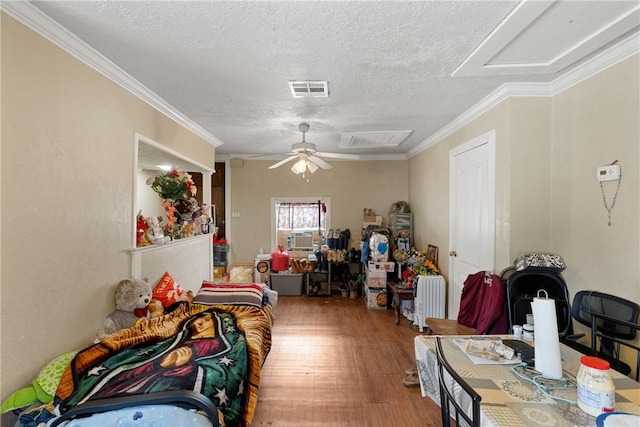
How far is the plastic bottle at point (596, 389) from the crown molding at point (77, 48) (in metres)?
2.88

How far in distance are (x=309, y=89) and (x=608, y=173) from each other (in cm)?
218

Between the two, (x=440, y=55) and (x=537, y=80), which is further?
(x=537, y=80)

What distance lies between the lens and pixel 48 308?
1.65 meters

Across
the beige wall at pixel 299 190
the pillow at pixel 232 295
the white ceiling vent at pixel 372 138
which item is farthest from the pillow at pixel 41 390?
the beige wall at pixel 299 190

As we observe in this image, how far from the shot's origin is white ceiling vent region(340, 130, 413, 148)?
155 inches

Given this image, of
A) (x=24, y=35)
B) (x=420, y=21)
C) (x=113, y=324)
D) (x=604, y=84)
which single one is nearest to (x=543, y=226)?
(x=604, y=84)

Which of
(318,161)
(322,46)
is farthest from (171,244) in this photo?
(322,46)

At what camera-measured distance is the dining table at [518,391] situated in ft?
3.57

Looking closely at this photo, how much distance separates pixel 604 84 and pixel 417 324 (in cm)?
303

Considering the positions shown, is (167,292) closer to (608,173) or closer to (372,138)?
(372,138)

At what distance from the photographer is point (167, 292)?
8.76 feet

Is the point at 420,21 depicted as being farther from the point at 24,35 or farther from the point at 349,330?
the point at 349,330

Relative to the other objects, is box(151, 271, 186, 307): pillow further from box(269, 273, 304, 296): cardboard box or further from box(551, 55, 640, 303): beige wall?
box(551, 55, 640, 303): beige wall

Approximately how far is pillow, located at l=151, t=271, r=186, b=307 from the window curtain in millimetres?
3127
